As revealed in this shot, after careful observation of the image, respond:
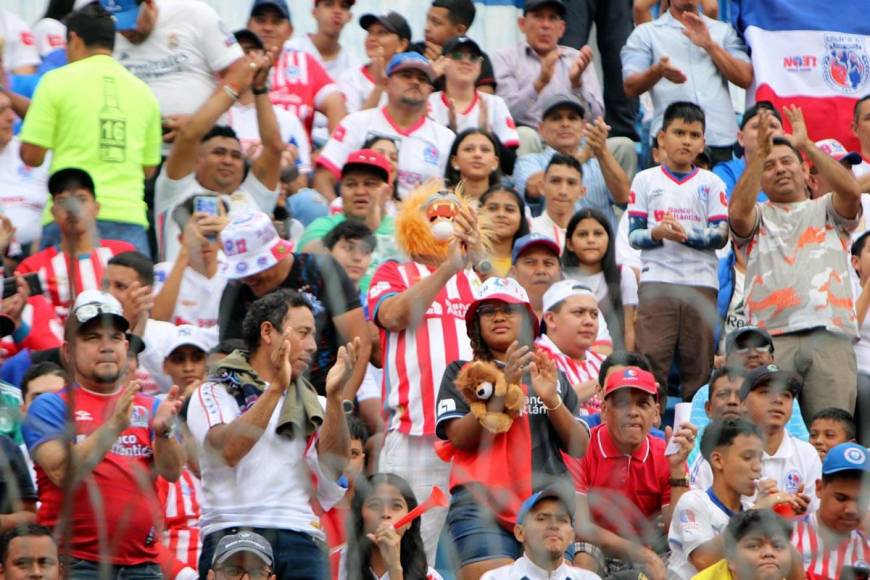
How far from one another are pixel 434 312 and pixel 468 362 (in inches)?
29.8

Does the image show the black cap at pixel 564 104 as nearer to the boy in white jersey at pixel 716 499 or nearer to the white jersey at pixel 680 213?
the white jersey at pixel 680 213

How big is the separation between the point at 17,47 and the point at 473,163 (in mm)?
2613

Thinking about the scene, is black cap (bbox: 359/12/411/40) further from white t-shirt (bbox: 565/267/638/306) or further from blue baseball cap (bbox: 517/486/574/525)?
blue baseball cap (bbox: 517/486/574/525)

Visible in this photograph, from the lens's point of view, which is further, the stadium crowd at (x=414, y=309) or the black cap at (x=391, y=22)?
the black cap at (x=391, y=22)

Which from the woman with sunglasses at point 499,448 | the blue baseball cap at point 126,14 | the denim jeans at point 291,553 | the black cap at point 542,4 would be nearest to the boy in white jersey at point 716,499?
the woman with sunglasses at point 499,448

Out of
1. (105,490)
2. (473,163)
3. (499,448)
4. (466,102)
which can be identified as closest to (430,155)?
(473,163)

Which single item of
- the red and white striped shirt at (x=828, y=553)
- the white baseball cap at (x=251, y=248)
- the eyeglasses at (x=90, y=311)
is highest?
the white baseball cap at (x=251, y=248)

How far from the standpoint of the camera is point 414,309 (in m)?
7.55

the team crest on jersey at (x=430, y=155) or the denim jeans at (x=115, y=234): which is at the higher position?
the team crest on jersey at (x=430, y=155)

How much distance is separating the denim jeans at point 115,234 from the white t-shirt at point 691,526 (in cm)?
279

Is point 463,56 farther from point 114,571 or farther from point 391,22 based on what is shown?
point 114,571

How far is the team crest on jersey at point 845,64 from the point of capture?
12016 mm

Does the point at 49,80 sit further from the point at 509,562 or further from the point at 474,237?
the point at 509,562

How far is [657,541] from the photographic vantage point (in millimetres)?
7410
